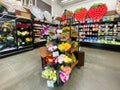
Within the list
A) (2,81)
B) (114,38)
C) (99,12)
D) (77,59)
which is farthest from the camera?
(99,12)

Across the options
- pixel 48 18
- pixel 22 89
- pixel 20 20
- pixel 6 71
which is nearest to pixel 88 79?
pixel 22 89

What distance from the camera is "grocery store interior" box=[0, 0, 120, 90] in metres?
2.19

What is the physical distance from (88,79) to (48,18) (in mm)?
6329

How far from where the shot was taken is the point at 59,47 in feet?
7.15

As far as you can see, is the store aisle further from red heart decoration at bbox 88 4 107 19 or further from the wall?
the wall

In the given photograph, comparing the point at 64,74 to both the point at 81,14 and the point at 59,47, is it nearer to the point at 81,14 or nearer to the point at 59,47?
the point at 59,47

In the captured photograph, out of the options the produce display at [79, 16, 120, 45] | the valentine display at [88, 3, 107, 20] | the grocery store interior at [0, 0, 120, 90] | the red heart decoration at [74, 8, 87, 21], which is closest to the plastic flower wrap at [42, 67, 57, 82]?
the grocery store interior at [0, 0, 120, 90]

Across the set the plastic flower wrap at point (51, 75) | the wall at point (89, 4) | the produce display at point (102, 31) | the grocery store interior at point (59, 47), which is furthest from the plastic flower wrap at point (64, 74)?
the wall at point (89, 4)

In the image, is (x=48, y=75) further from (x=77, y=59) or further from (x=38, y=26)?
(x=38, y=26)

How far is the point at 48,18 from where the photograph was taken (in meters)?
7.69

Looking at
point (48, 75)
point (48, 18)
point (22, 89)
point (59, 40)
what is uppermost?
point (48, 18)

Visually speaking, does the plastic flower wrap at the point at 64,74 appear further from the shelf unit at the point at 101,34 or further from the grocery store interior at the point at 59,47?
the shelf unit at the point at 101,34

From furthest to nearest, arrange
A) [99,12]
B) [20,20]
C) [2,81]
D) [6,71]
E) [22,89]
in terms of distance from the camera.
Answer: [99,12] < [20,20] < [6,71] < [2,81] < [22,89]

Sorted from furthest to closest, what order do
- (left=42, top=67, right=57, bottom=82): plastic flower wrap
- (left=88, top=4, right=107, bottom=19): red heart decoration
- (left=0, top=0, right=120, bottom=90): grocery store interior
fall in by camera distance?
1. (left=88, top=4, right=107, bottom=19): red heart decoration
2. (left=0, top=0, right=120, bottom=90): grocery store interior
3. (left=42, top=67, right=57, bottom=82): plastic flower wrap
